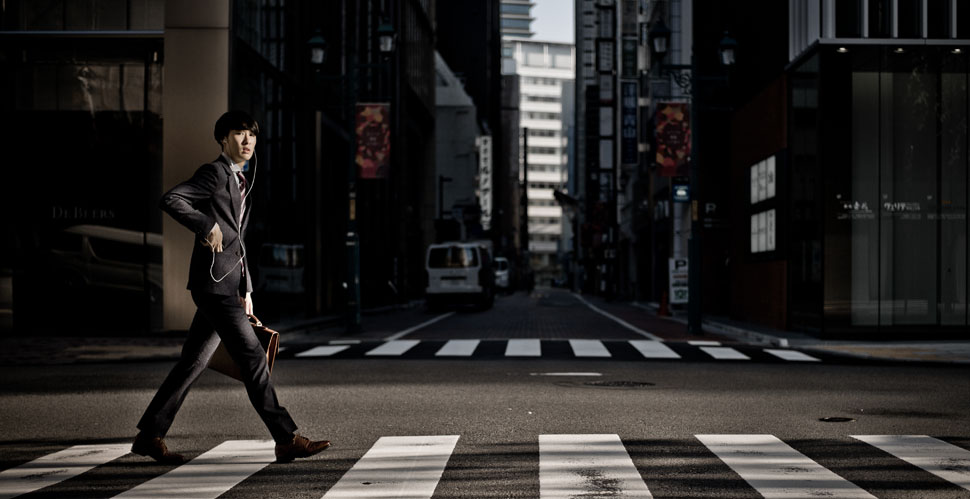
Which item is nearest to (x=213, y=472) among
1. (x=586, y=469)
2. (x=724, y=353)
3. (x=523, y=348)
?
(x=586, y=469)

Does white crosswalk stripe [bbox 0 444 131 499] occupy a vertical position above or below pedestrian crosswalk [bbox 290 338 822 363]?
above

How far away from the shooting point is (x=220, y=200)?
20.4 ft

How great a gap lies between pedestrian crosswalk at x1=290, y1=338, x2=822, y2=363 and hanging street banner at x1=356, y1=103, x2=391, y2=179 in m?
7.67

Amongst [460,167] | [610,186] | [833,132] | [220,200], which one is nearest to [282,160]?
[833,132]

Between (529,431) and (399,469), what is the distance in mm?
1825

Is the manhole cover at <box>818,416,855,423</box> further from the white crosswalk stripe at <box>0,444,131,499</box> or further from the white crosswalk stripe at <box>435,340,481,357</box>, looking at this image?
the white crosswalk stripe at <box>435,340,481,357</box>

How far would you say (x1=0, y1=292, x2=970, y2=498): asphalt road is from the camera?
5801 millimetres

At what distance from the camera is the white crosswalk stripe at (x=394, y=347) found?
1664 cm

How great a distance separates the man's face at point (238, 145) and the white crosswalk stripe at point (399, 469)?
1936 mm

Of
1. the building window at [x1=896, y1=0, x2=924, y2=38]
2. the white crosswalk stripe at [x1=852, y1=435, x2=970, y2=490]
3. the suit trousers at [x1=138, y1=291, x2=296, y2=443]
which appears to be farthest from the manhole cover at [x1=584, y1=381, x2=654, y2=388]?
the building window at [x1=896, y1=0, x2=924, y2=38]

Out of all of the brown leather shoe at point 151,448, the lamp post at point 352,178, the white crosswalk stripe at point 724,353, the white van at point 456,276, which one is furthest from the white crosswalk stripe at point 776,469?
the white van at point 456,276

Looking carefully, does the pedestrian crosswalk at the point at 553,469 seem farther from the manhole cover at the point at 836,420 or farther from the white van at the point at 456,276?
the white van at the point at 456,276

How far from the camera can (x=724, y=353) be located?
16938 mm

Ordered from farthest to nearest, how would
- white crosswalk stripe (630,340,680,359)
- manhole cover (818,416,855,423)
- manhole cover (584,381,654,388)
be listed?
white crosswalk stripe (630,340,680,359), manhole cover (584,381,654,388), manhole cover (818,416,855,423)
